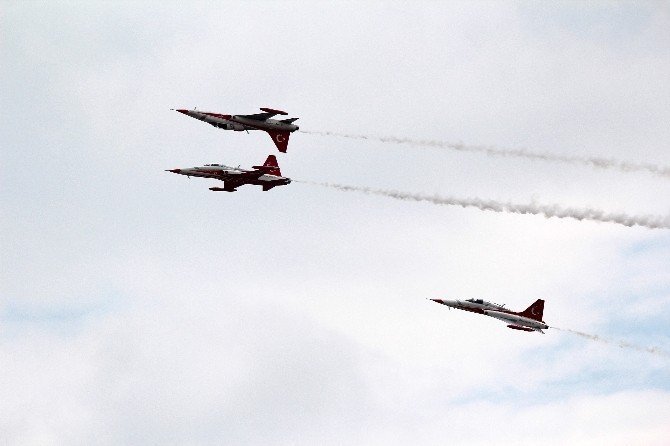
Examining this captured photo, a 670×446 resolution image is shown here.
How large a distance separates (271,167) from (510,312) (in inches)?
1542

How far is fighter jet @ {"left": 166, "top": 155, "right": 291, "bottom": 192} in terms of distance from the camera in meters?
141

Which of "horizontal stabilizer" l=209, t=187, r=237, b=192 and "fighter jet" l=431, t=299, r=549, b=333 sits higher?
"horizontal stabilizer" l=209, t=187, r=237, b=192

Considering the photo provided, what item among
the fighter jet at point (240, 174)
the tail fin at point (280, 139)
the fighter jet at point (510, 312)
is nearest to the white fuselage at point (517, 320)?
the fighter jet at point (510, 312)

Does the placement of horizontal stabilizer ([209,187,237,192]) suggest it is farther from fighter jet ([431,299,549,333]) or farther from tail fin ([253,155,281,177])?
fighter jet ([431,299,549,333])

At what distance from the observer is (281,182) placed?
140 meters

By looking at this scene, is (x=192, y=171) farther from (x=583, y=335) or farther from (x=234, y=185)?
(x=583, y=335)

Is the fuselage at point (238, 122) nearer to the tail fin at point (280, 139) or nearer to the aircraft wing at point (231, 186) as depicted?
the tail fin at point (280, 139)

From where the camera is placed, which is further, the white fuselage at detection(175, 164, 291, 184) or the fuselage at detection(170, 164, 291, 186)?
→ the white fuselage at detection(175, 164, 291, 184)

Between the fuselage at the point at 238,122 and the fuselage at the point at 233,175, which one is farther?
the fuselage at the point at 238,122

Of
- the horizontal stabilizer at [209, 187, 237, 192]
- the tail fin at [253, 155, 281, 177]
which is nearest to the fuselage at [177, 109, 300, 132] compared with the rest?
the tail fin at [253, 155, 281, 177]

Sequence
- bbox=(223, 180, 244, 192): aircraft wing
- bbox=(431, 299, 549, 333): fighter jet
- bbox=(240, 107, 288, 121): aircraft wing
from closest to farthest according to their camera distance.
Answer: bbox=(240, 107, 288, 121): aircraft wing, bbox=(223, 180, 244, 192): aircraft wing, bbox=(431, 299, 549, 333): fighter jet

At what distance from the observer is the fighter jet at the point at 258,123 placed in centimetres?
14062

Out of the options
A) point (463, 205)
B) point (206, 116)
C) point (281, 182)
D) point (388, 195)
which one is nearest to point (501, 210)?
point (463, 205)

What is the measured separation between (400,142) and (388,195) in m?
6.89
